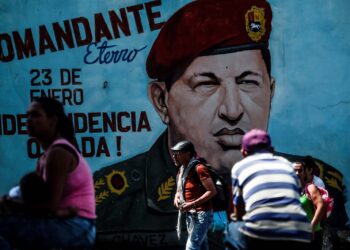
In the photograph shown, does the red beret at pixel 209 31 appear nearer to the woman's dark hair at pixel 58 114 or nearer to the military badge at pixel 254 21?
the military badge at pixel 254 21

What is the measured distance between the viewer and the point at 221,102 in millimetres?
10211

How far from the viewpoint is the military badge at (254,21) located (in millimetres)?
10320

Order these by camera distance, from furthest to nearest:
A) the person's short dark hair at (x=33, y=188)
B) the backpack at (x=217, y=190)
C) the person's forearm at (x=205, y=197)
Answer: the backpack at (x=217, y=190) < the person's forearm at (x=205, y=197) < the person's short dark hair at (x=33, y=188)

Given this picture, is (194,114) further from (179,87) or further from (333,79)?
(333,79)

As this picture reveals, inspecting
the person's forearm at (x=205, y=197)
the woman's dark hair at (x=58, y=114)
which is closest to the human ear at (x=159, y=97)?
the person's forearm at (x=205, y=197)

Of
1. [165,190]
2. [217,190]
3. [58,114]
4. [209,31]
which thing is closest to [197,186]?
[217,190]

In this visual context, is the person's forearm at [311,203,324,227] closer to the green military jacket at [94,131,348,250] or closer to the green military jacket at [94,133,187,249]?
the green military jacket at [94,131,348,250]

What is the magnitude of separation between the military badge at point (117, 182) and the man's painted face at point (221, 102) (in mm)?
1060

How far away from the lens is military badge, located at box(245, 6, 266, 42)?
1032 cm

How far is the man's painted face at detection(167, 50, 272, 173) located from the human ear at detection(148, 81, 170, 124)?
0.40 ft

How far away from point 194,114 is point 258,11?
1617 millimetres

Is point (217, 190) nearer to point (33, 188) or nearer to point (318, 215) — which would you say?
point (318, 215)

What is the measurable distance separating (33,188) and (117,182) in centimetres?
566
